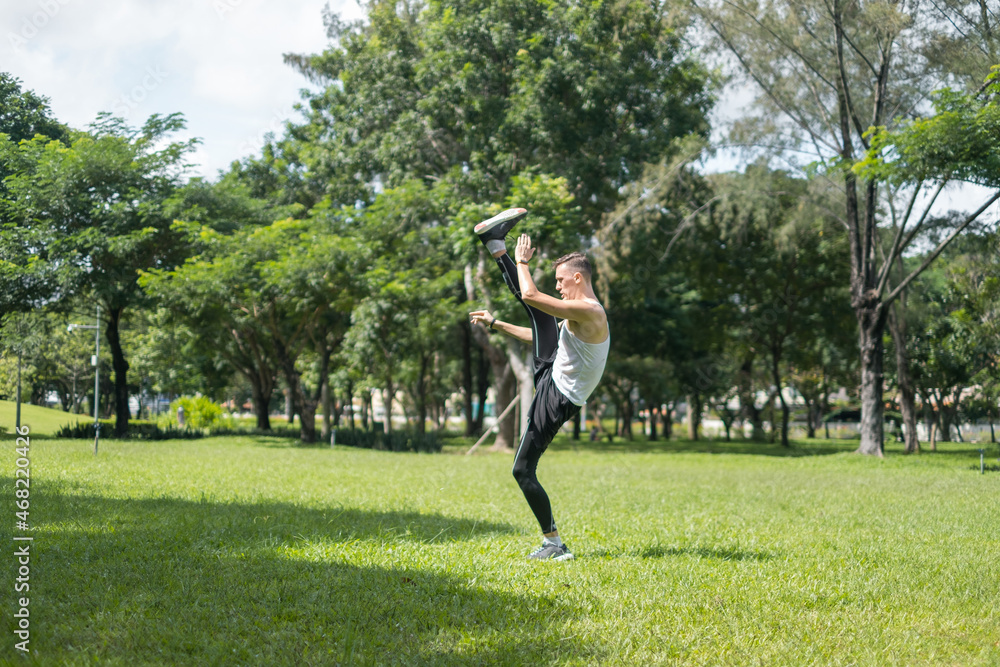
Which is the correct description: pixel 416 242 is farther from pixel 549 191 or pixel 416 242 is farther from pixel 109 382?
pixel 109 382

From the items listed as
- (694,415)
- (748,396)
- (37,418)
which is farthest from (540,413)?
(694,415)

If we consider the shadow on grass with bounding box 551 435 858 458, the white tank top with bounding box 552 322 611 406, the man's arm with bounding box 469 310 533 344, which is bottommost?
the shadow on grass with bounding box 551 435 858 458

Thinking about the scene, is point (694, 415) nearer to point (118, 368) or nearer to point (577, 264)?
point (118, 368)

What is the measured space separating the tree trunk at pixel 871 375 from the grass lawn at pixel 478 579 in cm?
1223

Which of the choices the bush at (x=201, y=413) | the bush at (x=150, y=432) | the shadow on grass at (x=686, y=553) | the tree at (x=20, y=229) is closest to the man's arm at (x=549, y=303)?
the shadow on grass at (x=686, y=553)

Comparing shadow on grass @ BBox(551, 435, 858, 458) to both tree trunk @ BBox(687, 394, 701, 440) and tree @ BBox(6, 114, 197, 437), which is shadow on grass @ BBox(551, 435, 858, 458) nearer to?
tree trunk @ BBox(687, 394, 701, 440)

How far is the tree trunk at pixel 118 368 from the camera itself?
20.6 metres

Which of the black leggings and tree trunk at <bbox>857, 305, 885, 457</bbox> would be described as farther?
tree trunk at <bbox>857, 305, 885, 457</bbox>

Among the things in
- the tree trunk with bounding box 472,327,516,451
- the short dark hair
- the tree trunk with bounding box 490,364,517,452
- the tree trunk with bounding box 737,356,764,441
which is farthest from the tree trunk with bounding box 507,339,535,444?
the tree trunk with bounding box 737,356,764,441

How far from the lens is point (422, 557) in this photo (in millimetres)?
5566

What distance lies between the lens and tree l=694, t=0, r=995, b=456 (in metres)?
18.4

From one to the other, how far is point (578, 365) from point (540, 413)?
0.45m

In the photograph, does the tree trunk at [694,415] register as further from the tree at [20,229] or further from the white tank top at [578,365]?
the white tank top at [578,365]

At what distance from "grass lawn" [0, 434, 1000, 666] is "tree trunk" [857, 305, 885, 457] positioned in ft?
40.1
